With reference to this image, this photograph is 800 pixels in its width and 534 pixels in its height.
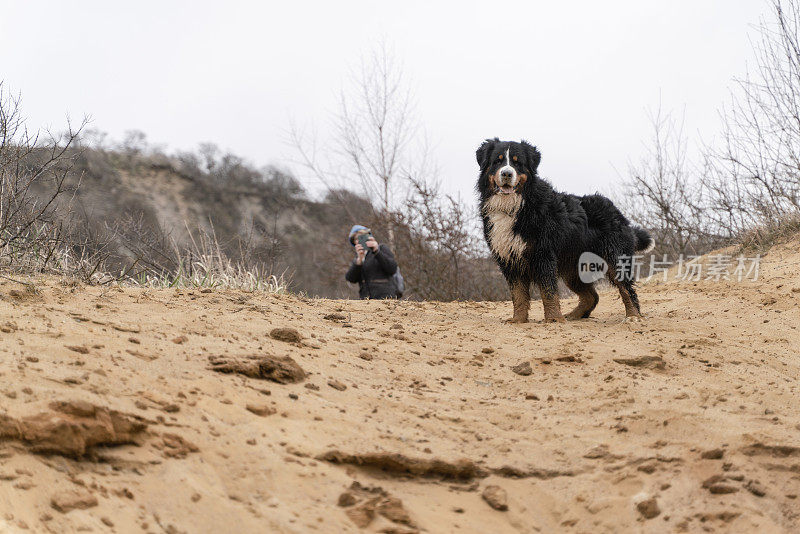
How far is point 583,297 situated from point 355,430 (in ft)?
14.6

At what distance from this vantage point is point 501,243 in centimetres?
632

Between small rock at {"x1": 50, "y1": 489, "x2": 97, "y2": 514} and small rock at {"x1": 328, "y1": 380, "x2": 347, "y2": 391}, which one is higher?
small rock at {"x1": 328, "y1": 380, "x2": 347, "y2": 391}

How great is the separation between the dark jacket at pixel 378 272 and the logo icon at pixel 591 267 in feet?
10.1

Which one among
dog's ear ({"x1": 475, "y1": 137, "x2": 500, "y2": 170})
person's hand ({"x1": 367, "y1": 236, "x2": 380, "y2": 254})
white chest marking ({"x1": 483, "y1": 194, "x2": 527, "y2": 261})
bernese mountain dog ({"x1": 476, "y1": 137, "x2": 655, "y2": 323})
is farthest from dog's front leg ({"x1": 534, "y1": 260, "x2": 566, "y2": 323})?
person's hand ({"x1": 367, "y1": 236, "x2": 380, "y2": 254})

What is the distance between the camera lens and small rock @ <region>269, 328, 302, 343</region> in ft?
14.0

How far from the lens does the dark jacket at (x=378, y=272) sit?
30.0 ft

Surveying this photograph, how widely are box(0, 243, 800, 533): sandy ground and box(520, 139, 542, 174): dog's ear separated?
210 cm

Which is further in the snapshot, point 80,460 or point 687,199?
point 687,199

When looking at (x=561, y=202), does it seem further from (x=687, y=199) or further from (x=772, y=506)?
(x=687, y=199)

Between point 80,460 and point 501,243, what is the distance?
180 inches

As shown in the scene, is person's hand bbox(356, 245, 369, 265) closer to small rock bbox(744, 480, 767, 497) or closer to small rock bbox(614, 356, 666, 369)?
small rock bbox(614, 356, 666, 369)

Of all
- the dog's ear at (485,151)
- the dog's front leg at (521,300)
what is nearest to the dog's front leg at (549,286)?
the dog's front leg at (521,300)

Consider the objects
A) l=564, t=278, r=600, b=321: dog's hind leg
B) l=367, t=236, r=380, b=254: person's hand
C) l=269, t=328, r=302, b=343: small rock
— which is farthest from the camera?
l=367, t=236, r=380, b=254: person's hand

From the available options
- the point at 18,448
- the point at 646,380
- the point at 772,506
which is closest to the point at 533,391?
the point at 646,380
